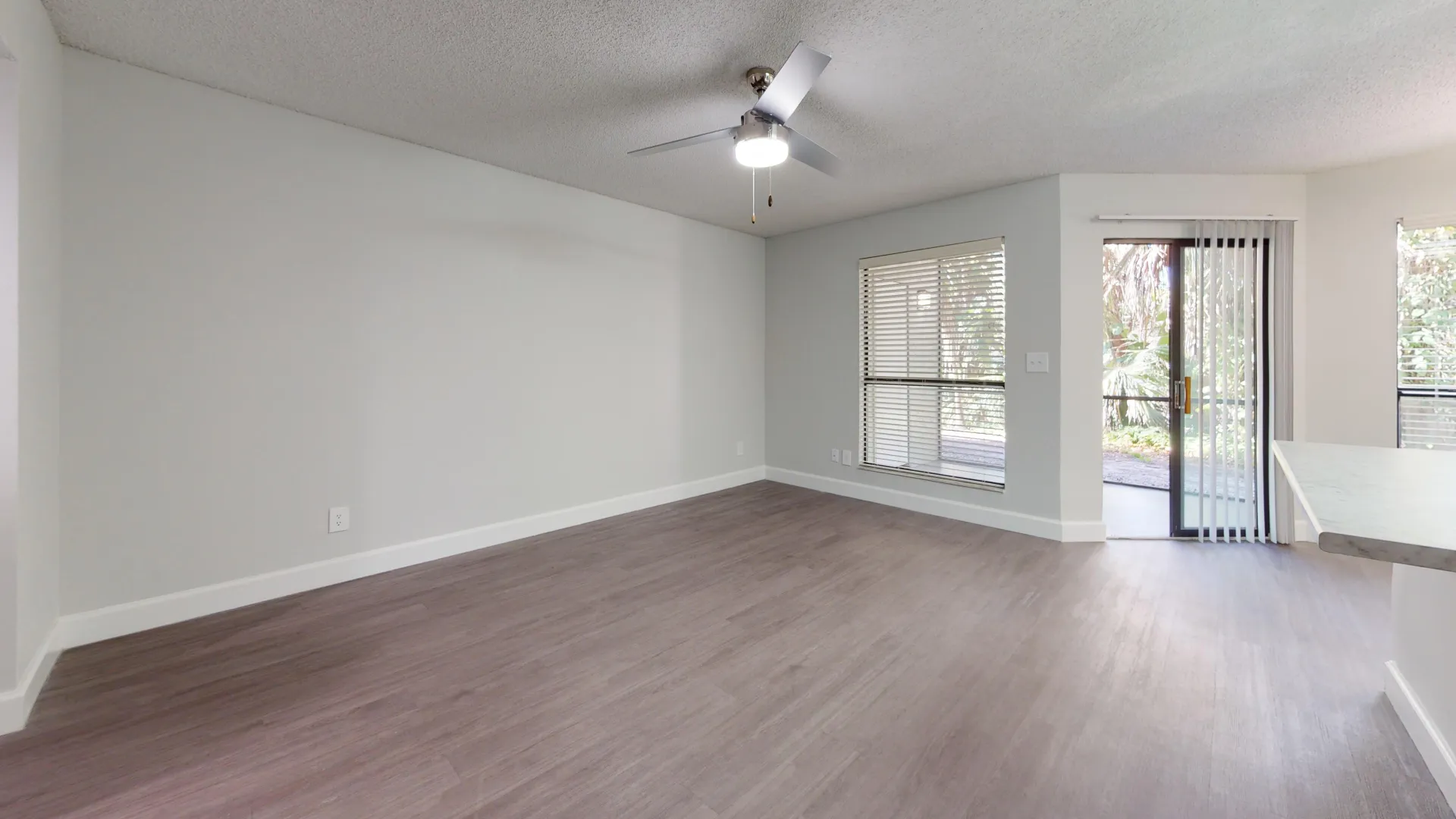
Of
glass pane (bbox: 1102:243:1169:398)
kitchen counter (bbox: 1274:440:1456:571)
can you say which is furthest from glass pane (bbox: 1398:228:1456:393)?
kitchen counter (bbox: 1274:440:1456:571)

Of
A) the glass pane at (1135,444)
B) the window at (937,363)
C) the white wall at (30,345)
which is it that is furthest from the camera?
the glass pane at (1135,444)

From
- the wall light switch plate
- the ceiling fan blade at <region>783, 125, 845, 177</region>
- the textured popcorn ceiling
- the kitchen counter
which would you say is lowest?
the wall light switch plate

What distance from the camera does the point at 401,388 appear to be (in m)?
3.14

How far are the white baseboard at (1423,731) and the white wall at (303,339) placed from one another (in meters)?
3.99

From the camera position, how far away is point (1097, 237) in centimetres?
364

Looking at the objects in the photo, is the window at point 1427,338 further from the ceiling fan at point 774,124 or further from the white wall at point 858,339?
the ceiling fan at point 774,124

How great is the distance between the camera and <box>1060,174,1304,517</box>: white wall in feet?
11.8

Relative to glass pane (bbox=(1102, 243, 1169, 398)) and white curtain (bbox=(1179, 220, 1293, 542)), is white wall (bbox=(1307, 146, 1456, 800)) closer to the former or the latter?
white curtain (bbox=(1179, 220, 1293, 542))

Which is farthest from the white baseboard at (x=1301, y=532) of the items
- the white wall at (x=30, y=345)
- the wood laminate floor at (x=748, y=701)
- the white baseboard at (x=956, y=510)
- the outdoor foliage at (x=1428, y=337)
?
the white wall at (x=30, y=345)

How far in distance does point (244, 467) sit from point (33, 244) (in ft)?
3.76

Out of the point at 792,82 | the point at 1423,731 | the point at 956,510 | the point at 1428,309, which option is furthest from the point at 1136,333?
the point at 792,82

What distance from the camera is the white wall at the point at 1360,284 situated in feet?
10.7

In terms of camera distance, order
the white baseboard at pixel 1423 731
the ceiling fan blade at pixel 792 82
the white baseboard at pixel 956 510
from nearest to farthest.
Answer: the white baseboard at pixel 1423 731 → the ceiling fan blade at pixel 792 82 → the white baseboard at pixel 956 510

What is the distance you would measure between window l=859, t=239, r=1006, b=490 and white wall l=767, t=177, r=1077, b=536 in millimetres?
92
